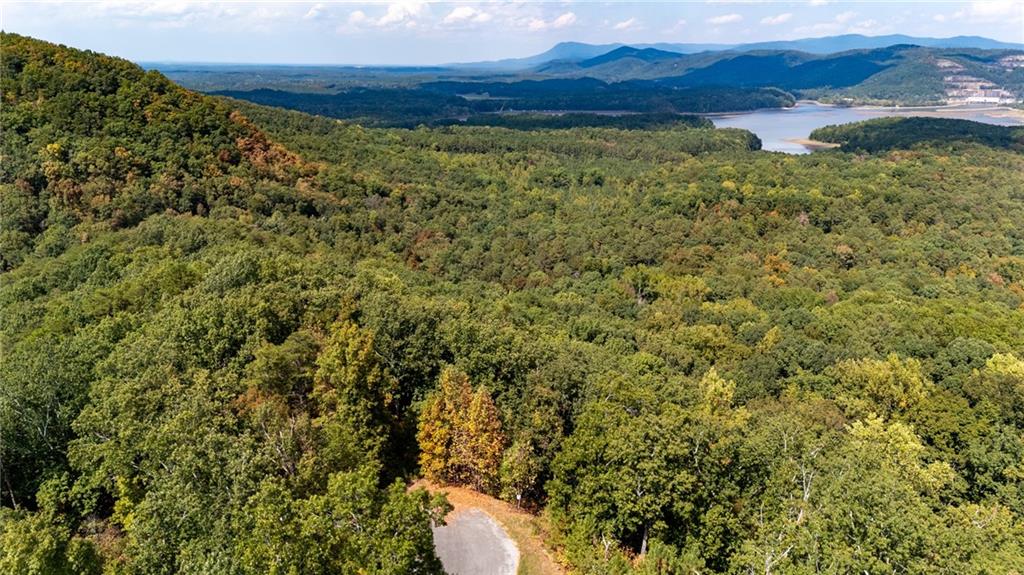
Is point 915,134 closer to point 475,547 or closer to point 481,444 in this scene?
point 481,444

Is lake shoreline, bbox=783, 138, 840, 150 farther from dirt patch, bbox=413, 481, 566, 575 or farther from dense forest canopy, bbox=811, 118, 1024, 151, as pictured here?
dirt patch, bbox=413, 481, 566, 575

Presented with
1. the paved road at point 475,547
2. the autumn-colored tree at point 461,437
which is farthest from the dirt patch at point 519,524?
the autumn-colored tree at point 461,437

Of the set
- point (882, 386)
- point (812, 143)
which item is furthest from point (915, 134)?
point (882, 386)

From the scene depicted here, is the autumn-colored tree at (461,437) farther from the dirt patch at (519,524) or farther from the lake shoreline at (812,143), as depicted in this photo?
the lake shoreline at (812,143)

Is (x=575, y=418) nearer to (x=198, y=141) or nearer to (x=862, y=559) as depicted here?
(x=862, y=559)

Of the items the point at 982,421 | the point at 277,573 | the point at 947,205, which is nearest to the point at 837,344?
the point at 982,421

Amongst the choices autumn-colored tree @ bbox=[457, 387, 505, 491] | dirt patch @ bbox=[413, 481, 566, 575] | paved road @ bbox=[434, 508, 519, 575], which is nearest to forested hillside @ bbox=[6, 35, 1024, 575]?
autumn-colored tree @ bbox=[457, 387, 505, 491]
